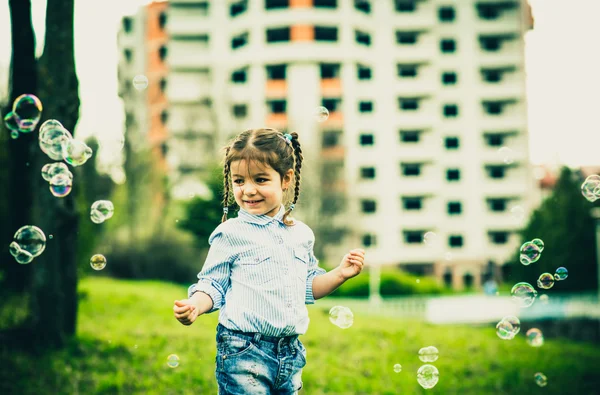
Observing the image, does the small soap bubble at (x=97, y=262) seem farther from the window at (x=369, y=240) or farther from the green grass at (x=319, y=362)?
the window at (x=369, y=240)

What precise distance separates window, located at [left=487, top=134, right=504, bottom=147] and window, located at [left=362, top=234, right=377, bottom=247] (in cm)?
1199

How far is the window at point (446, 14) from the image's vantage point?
4221 cm

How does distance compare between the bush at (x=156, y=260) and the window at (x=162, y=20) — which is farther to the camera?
the window at (x=162, y=20)

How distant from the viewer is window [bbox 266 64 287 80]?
37.2 metres

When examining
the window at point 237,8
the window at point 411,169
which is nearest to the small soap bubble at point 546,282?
the window at point 411,169

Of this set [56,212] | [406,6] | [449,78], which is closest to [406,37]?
[406,6]

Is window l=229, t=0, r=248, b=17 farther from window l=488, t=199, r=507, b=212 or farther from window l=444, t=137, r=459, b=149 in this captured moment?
window l=488, t=199, r=507, b=212

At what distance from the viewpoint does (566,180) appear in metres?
22.6

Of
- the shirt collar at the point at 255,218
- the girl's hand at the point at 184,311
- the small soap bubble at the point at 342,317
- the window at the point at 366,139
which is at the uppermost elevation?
the window at the point at 366,139

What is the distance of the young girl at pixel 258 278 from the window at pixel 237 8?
122 ft

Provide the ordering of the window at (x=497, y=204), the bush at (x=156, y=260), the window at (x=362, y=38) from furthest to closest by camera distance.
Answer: the window at (x=497, y=204) → the window at (x=362, y=38) → the bush at (x=156, y=260)

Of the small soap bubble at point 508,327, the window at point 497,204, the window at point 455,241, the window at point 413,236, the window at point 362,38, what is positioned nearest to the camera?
the small soap bubble at point 508,327

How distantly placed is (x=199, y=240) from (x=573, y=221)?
13495 mm

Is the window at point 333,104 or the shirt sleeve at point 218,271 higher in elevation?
the window at point 333,104
